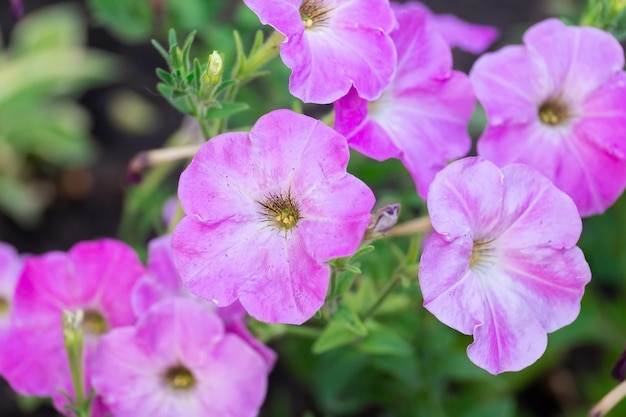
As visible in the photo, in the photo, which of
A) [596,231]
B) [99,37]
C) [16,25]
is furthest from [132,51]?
[596,231]

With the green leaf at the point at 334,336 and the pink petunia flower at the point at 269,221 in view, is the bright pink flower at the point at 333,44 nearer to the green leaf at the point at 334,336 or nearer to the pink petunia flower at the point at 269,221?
the pink petunia flower at the point at 269,221

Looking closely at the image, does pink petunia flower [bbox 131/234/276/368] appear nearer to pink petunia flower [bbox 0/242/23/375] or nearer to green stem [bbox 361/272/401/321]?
green stem [bbox 361/272/401/321]

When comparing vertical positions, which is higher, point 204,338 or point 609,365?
point 204,338

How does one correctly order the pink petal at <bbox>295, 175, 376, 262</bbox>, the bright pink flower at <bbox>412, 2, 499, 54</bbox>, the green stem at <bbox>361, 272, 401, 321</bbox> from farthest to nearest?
the bright pink flower at <bbox>412, 2, 499, 54</bbox> < the green stem at <bbox>361, 272, 401, 321</bbox> < the pink petal at <bbox>295, 175, 376, 262</bbox>

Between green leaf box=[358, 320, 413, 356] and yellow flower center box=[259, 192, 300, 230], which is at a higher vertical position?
yellow flower center box=[259, 192, 300, 230]

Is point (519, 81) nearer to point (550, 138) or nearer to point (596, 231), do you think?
point (550, 138)

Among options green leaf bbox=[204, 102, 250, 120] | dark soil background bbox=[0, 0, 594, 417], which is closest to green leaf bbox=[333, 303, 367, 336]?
green leaf bbox=[204, 102, 250, 120]
